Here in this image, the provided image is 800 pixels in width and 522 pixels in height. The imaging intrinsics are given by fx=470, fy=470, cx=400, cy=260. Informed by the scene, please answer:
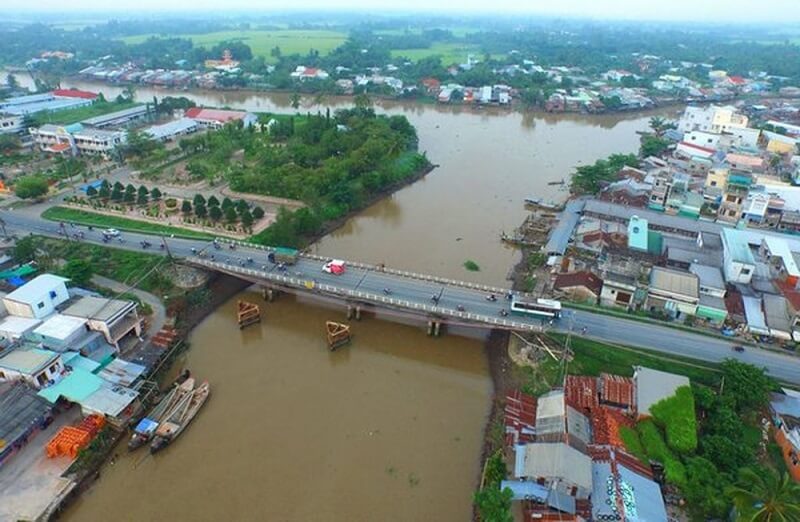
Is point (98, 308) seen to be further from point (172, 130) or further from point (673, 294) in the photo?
point (172, 130)

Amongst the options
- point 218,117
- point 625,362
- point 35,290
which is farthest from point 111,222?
point 625,362

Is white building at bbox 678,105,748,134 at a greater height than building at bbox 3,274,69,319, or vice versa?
white building at bbox 678,105,748,134

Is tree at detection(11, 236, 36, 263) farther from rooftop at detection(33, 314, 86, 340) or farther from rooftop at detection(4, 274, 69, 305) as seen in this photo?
rooftop at detection(33, 314, 86, 340)

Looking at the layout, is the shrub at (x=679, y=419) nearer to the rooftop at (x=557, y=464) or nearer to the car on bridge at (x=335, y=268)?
the rooftop at (x=557, y=464)

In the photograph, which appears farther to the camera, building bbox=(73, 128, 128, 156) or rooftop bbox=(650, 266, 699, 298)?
building bbox=(73, 128, 128, 156)

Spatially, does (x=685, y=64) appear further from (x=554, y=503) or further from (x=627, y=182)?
(x=554, y=503)

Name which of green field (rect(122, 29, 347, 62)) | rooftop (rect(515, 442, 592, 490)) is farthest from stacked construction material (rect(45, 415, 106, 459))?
green field (rect(122, 29, 347, 62))

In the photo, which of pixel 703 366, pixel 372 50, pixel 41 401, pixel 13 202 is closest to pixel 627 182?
pixel 703 366
